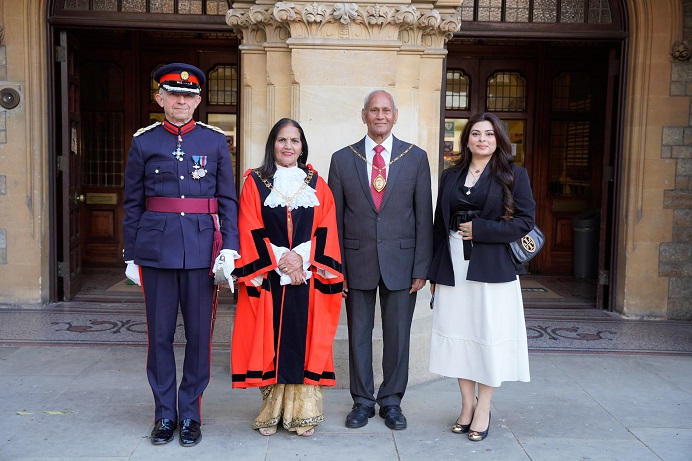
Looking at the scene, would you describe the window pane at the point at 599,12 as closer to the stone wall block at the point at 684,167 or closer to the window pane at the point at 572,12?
the window pane at the point at 572,12

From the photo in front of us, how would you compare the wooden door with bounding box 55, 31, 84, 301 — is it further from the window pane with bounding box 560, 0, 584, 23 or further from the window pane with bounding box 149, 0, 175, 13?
the window pane with bounding box 560, 0, 584, 23

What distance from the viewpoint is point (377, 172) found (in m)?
4.30

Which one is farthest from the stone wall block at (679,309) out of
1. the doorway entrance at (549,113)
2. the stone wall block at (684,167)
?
the doorway entrance at (549,113)

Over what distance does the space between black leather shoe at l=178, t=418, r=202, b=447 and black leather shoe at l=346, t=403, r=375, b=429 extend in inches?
32.8

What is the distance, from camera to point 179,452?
3.88 meters

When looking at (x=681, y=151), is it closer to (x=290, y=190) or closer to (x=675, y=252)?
(x=675, y=252)

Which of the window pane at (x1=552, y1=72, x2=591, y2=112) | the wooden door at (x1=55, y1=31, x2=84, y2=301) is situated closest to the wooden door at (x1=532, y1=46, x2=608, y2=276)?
the window pane at (x1=552, y1=72, x2=591, y2=112)

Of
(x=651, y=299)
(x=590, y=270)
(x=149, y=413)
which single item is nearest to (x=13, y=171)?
(x=149, y=413)

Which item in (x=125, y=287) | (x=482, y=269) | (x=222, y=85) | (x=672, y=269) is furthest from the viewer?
(x=222, y=85)

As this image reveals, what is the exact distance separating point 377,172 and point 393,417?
4.53 feet

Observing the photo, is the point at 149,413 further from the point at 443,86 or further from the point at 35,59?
the point at 35,59

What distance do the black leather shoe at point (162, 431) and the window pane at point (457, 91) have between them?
7147 millimetres

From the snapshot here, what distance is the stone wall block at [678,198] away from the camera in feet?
24.5

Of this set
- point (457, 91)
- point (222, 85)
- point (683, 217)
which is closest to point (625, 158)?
point (683, 217)
